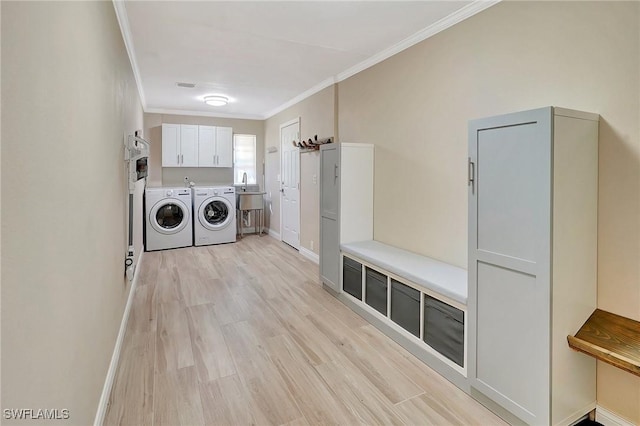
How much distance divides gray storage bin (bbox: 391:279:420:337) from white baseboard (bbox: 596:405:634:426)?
3.46 feet

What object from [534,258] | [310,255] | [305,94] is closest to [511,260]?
[534,258]

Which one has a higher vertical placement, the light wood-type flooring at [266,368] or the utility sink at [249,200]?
the utility sink at [249,200]

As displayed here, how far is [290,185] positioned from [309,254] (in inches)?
56.3

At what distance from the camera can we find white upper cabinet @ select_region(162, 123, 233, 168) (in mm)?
6473

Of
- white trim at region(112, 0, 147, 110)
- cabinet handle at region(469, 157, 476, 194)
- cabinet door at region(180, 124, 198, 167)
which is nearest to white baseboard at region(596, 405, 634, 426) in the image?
cabinet handle at region(469, 157, 476, 194)

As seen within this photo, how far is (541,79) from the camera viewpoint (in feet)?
7.01

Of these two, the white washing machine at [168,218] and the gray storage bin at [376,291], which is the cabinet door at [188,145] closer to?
the white washing machine at [168,218]

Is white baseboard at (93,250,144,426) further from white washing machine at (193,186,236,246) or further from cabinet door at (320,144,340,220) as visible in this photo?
white washing machine at (193,186,236,246)

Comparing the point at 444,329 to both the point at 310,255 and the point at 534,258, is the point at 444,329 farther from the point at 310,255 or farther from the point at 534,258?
the point at 310,255

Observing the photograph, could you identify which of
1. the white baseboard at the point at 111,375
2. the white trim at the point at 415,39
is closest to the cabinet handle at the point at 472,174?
the white trim at the point at 415,39

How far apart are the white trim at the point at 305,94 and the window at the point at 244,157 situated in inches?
32.0

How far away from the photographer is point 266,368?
2.38 metres

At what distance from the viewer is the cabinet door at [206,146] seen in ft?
22.1

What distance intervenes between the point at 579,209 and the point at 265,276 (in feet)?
11.5
